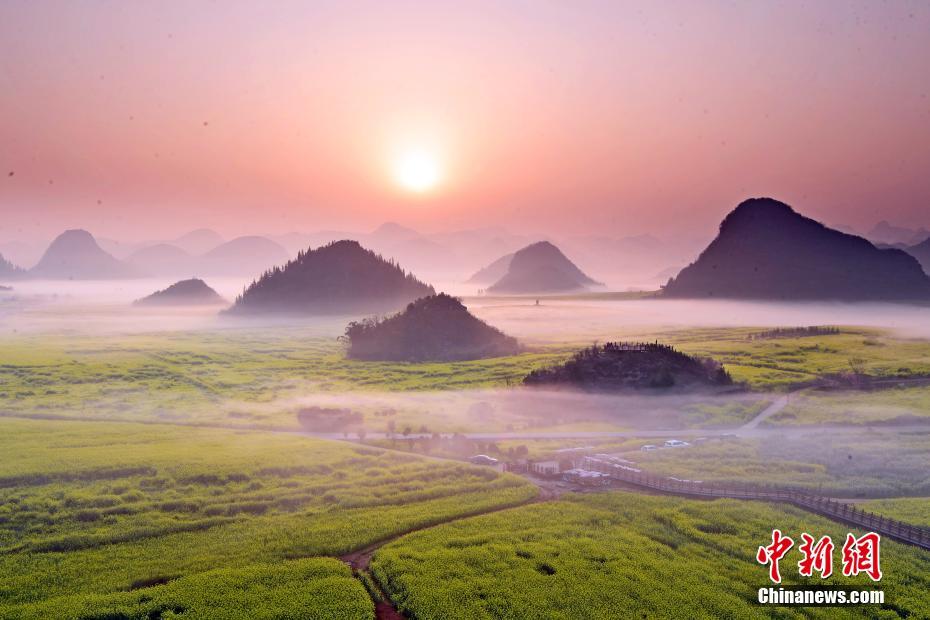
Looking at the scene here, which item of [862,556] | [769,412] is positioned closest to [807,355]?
[769,412]

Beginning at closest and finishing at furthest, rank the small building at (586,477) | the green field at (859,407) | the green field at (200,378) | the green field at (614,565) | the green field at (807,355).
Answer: the green field at (614,565), the small building at (586,477), the green field at (859,407), the green field at (200,378), the green field at (807,355)

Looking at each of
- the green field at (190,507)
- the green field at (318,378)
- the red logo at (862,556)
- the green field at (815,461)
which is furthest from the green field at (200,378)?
the red logo at (862,556)

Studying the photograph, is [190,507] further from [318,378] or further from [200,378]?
[200,378]

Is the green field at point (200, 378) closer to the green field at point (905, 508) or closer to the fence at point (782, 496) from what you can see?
the fence at point (782, 496)

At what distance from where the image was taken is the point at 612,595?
40656mm

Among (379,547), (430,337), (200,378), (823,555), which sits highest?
(430,337)

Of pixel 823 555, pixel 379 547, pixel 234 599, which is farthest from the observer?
pixel 379 547

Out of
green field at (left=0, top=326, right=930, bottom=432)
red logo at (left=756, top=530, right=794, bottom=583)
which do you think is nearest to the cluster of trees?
green field at (left=0, top=326, right=930, bottom=432)

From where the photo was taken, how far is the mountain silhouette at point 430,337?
173 m

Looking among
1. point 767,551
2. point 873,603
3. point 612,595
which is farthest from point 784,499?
point 612,595

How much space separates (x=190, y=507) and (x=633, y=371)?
276ft

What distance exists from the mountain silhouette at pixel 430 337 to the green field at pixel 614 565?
380 ft

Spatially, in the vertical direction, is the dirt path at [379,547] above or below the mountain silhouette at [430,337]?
below

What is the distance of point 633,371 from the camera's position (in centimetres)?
11600
